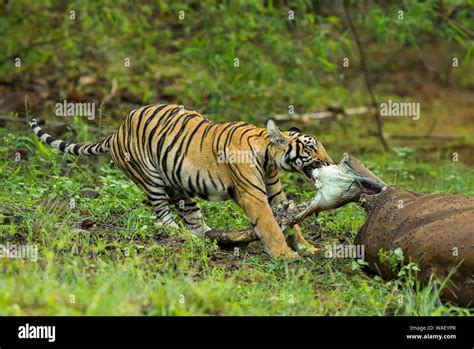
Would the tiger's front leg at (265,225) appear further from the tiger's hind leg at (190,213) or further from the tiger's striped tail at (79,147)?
the tiger's striped tail at (79,147)

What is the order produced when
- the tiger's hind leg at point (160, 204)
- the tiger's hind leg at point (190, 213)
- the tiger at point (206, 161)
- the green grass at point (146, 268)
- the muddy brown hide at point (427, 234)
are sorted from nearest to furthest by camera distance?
the green grass at point (146, 268), the muddy brown hide at point (427, 234), the tiger at point (206, 161), the tiger's hind leg at point (160, 204), the tiger's hind leg at point (190, 213)

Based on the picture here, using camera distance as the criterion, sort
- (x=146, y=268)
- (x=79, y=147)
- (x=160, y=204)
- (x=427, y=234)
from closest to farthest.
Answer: (x=427, y=234) < (x=146, y=268) < (x=160, y=204) < (x=79, y=147)

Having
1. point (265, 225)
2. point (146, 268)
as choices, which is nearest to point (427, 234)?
point (265, 225)

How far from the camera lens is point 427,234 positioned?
5496mm

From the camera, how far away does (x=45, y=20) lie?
37.1ft

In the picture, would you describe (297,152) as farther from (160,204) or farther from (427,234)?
(427,234)

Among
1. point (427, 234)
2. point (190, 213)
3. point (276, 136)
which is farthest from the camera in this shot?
point (190, 213)

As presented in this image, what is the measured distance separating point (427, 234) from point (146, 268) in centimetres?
186

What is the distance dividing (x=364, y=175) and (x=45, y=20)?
21.6 ft

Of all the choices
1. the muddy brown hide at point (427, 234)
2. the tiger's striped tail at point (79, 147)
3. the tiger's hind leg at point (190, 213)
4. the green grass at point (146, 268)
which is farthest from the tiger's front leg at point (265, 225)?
the tiger's striped tail at point (79, 147)

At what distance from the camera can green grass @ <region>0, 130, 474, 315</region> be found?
4.82m

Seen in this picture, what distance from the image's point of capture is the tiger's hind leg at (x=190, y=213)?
7.30 m
